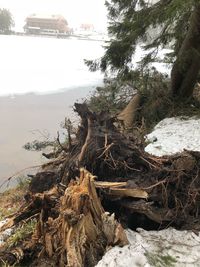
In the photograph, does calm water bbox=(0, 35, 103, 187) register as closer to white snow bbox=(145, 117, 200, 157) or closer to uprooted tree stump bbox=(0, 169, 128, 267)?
white snow bbox=(145, 117, 200, 157)

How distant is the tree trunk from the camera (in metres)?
11.1

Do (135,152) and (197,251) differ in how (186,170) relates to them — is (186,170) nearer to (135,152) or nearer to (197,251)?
(135,152)

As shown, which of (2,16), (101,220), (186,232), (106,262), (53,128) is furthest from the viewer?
(2,16)

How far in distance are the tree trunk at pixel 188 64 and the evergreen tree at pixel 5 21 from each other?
46339mm

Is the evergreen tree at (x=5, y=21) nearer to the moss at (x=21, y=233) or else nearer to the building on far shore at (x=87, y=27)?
the building on far shore at (x=87, y=27)

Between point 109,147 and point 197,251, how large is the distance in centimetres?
161

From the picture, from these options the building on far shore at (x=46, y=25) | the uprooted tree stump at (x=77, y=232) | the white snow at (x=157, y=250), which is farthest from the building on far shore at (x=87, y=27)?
the uprooted tree stump at (x=77, y=232)

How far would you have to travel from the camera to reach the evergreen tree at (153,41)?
11086 mm

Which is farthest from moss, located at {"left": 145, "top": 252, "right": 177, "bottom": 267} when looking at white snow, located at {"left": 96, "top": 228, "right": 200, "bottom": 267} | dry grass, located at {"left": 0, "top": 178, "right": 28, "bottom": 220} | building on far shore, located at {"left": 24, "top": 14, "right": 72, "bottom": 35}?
building on far shore, located at {"left": 24, "top": 14, "right": 72, "bottom": 35}

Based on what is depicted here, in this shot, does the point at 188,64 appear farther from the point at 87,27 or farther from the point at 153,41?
the point at 87,27

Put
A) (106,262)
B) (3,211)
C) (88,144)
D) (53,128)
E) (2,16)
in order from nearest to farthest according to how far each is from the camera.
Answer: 1. (106,262)
2. (88,144)
3. (3,211)
4. (53,128)
5. (2,16)

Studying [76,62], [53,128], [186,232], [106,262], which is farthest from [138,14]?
[76,62]

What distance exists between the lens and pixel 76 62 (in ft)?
101

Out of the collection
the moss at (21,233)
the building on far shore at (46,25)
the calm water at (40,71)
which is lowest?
the building on far shore at (46,25)
